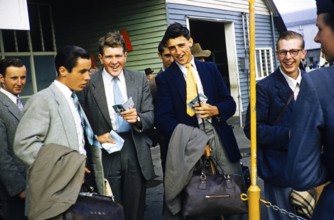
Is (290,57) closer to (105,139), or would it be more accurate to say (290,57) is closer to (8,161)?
(105,139)

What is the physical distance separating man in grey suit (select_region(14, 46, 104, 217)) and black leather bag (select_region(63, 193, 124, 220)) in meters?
0.24

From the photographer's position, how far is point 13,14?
578 cm

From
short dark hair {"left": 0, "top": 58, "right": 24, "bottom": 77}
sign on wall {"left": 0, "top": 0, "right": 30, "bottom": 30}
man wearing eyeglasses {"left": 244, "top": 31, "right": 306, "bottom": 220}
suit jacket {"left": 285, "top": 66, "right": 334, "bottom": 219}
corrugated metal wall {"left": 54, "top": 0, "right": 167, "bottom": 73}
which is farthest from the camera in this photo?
corrugated metal wall {"left": 54, "top": 0, "right": 167, "bottom": 73}

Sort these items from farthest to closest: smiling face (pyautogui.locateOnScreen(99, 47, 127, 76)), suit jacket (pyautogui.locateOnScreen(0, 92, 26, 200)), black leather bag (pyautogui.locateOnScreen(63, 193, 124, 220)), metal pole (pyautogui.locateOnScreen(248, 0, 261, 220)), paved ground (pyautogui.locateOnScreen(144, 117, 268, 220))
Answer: paved ground (pyautogui.locateOnScreen(144, 117, 268, 220)) → smiling face (pyautogui.locateOnScreen(99, 47, 127, 76)) → suit jacket (pyautogui.locateOnScreen(0, 92, 26, 200)) → black leather bag (pyautogui.locateOnScreen(63, 193, 124, 220)) → metal pole (pyautogui.locateOnScreen(248, 0, 261, 220))

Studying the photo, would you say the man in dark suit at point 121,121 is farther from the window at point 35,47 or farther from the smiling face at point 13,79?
the window at point 35,47

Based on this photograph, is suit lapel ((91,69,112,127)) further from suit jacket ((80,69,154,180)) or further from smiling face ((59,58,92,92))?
smiling face ((59,58,92,92))

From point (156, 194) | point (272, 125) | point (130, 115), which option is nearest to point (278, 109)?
point (272, 125)

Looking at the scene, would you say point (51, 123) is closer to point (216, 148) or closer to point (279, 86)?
point (216, 148)

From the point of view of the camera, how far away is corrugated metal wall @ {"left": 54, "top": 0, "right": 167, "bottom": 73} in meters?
11.0

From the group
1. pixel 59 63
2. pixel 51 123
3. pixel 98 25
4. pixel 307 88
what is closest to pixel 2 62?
pixel 59 63

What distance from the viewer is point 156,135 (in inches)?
152

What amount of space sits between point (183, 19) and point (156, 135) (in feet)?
27.8

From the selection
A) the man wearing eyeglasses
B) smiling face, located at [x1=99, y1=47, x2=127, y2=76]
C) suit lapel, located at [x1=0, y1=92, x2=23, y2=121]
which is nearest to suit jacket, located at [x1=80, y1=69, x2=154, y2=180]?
smiling face, located at [x1=99, y1=47, x2=127, y2=76]

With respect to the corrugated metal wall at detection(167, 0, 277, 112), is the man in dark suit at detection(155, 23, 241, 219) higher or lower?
lower
